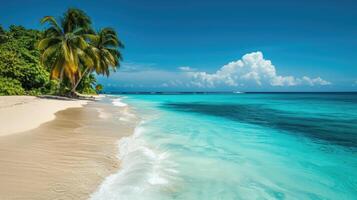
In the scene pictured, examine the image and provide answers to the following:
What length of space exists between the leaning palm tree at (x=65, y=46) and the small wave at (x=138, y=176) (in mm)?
19739

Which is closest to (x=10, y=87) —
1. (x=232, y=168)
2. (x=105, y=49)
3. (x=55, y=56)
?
(x=55, y=56)

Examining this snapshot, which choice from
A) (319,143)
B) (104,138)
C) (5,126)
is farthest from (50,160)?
(319,143)

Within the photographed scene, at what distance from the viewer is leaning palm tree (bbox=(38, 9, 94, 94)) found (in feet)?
80.4

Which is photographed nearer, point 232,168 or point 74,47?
point 232,168

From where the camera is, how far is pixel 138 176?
204 inches

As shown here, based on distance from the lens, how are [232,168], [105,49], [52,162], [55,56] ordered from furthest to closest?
1. [105,49]
2. [55,56]
3. [232,168]
4. [52,162]

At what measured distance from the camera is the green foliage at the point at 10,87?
24.9m

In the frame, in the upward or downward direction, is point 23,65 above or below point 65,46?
below

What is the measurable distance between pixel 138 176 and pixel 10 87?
85.2ft

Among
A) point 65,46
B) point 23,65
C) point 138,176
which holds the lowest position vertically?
point 138,176

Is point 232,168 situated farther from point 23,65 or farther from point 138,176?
point 23,65

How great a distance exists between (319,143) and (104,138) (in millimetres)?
7705

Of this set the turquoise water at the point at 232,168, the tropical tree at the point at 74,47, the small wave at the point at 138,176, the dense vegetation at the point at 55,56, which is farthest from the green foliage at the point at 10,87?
the small wave at the point at 138,176

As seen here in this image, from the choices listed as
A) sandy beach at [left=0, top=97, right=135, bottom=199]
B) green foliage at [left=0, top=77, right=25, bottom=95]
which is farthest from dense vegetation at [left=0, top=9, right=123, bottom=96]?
sandy beach at [left=0, top=97, right=135, bottom=199]
